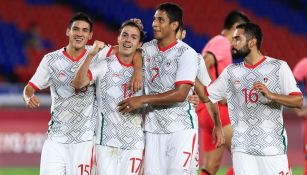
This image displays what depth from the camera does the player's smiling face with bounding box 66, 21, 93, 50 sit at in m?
8.23

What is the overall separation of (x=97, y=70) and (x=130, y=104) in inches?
20.0

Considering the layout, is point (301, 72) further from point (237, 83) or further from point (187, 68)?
point (187, 68)

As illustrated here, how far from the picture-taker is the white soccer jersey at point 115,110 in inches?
319

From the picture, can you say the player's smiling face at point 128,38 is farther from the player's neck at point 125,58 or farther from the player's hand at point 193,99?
the player's hand at point 193,99

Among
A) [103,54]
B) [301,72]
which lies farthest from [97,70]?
[301,72]

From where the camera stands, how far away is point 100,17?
849 inches

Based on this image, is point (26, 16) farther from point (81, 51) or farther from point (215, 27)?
point (81, 51)

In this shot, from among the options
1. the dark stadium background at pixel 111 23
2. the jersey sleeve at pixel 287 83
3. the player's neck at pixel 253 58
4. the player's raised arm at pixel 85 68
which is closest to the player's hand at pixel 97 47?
the player's raised arm at pixel 85 68

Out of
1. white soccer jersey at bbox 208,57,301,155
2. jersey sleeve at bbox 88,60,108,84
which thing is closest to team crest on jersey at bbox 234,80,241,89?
white soccer jersey at bbox 208,57,301,155

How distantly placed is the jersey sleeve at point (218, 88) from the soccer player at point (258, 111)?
121 millimetres

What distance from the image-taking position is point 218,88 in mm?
8188

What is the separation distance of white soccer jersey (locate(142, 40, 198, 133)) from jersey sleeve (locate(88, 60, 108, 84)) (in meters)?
0.38

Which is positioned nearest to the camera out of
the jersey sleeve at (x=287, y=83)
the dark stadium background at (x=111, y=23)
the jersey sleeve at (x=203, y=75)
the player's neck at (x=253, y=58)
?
the jersey sleeve at (x=287, y=83)

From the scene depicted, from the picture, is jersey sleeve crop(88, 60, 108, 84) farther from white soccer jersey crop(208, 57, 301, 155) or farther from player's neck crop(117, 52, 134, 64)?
white soccer jersey crop(208, 57, 301, 155)
